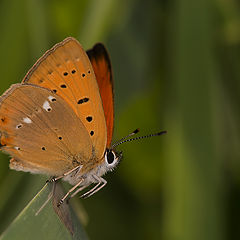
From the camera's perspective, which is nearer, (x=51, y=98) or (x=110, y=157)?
(x=51, y=98)

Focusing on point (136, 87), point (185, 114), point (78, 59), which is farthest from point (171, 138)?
point (78, 59)

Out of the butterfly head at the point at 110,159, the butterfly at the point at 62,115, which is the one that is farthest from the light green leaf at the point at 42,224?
the butterfly head at the point at 110,159

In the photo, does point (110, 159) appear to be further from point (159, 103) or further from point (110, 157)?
point (159, 103)

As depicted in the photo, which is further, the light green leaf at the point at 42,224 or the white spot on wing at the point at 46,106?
the white spot on wing at the point at 46,106

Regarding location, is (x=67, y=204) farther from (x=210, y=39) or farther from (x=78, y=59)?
(x=210, y=39)

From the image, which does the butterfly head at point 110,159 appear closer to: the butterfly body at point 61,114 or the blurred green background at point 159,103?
the butterfly body at point 61,114

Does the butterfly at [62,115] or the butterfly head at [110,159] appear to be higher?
the butterfly at [62,115]

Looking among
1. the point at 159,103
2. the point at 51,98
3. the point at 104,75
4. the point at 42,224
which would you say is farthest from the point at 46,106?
the point at 159,103
